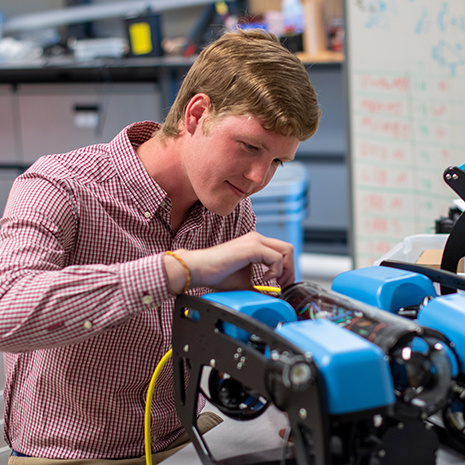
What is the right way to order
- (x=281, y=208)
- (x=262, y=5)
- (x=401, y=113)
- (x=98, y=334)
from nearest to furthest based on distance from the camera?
(x=98, y=334), (x=401, y=113), (x=281, y=208), (x=262, y=5)

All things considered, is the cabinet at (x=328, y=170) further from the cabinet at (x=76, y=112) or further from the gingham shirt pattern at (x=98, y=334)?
the gingham shirt pattern at (x=98, y=334)

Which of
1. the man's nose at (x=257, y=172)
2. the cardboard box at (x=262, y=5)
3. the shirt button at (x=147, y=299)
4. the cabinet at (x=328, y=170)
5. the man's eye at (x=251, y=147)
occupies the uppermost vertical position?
the cardboard box at (x=262, y=5)

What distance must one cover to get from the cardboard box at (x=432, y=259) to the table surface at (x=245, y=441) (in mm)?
580

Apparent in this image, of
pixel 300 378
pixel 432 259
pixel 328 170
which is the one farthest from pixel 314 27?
pixel 300 378

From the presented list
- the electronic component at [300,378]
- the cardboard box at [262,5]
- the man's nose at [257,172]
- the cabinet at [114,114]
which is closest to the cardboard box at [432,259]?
the man's nose at [257,172]

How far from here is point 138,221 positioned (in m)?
1.08

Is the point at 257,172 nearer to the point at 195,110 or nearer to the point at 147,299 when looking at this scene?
the point at 195,110

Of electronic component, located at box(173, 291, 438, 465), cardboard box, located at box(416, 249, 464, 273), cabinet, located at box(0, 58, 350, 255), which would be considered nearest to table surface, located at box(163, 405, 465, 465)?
electronic component, located at box(173, 291, 438, 465)

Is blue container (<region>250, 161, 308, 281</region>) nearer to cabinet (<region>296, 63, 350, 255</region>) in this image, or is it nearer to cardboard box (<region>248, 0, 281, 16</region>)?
cabinet (<region>296, 63, 350, 255</region>)

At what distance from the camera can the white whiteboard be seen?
248cm

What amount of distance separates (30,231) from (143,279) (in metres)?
0.20

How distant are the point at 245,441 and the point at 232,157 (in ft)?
1.26

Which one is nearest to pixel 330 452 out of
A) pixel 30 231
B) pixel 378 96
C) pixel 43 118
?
pixel 30 231

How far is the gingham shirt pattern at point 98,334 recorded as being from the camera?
96 cm
